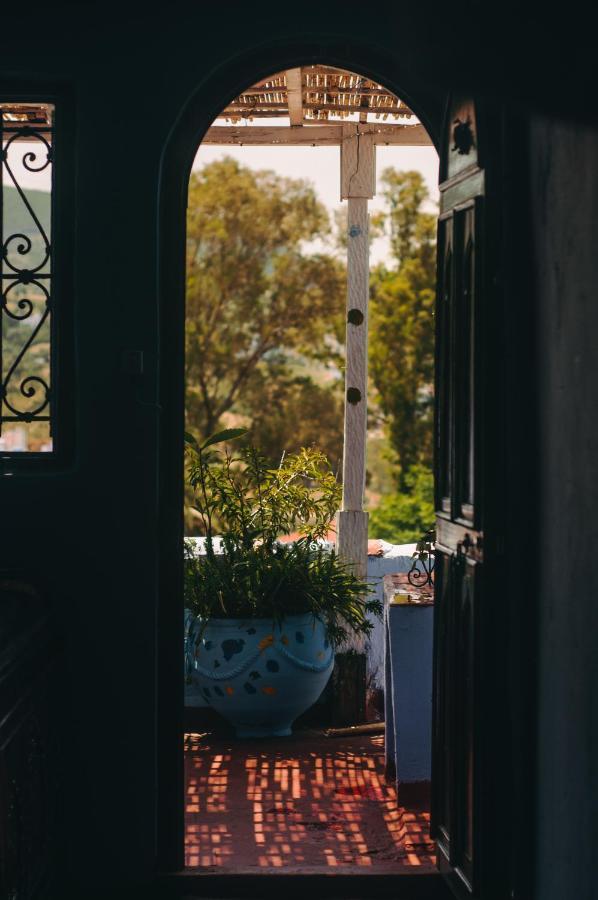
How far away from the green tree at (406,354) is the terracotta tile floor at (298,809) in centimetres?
1285

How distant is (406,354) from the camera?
62.3 feet

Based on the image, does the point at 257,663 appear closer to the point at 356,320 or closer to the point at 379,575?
the point at 379,575

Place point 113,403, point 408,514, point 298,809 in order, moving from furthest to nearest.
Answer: point 408,514 → point 298,809 → point 113,403

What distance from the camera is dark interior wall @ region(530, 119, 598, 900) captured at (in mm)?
2721

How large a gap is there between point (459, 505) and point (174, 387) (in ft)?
3.28

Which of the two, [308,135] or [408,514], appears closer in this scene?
[308,135]

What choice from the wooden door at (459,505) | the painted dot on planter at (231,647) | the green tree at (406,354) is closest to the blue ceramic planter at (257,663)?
the painted dot on planter at (231,647)

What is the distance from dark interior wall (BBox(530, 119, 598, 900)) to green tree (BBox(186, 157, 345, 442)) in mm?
16867

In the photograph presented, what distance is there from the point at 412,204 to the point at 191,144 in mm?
17055

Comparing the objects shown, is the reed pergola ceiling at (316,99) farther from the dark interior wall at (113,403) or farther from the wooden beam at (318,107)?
the dark interior wall at (113,403)

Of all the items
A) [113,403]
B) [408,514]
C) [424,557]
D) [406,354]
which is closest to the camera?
[113,403]

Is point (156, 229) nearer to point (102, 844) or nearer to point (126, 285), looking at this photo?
point (126, 285)

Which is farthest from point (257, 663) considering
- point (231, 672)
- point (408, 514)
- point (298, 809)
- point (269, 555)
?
point (408, 514)

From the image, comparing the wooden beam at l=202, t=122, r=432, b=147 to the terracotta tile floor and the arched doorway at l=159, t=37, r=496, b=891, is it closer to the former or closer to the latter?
the arched doorway at l=159, t=37, r=496, b=891
